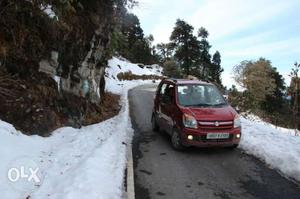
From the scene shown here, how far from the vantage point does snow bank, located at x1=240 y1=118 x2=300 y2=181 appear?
740 cm

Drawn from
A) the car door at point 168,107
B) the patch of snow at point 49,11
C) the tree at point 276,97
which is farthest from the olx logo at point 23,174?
the tree at point 276,97

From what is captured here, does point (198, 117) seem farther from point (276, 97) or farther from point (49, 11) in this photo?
point (276, 97)

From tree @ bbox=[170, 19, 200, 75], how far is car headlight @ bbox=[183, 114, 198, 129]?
57501mm

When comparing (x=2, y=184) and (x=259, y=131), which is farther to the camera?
(x=259, y=131)

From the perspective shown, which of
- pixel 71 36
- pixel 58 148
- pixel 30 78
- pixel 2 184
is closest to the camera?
pixel 2 184

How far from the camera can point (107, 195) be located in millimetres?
5543

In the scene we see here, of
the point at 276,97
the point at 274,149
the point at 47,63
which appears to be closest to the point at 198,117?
the point at 274,149

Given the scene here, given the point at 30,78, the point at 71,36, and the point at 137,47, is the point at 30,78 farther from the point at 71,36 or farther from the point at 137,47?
the point at 137,47

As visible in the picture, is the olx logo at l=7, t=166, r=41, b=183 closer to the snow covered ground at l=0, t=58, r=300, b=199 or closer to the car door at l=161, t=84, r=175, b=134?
the snow covered ground at l=0, t=58, r=300, b=199

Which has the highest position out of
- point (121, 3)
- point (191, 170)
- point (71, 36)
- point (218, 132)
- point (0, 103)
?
point (121, 3)

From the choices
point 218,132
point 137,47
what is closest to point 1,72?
point 218,132

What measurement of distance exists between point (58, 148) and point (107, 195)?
2900 millimetres

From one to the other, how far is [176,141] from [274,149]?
245 centimetres

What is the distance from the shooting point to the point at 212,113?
8695mm
